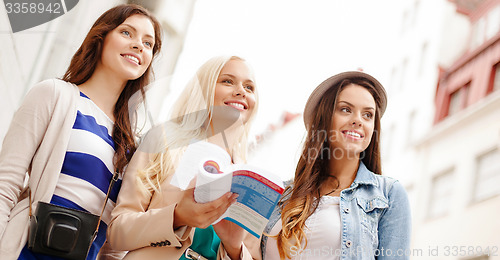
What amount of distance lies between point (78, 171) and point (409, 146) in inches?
414

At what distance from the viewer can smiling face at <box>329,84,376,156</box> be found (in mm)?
1699

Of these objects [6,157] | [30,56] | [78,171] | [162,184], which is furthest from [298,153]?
[30,56]

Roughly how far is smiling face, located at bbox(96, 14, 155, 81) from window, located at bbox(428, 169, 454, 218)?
25.7 feet

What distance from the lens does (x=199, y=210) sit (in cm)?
121

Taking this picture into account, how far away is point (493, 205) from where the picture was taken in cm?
724

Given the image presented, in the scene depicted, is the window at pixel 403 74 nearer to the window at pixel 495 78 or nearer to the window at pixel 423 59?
the window at pixel 423 59

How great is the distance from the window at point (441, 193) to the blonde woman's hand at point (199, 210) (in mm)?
8003

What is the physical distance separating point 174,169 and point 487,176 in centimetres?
735

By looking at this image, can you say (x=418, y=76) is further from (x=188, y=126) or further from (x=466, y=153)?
(x=188, y=126)

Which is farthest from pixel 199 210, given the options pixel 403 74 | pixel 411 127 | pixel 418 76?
pixel 403 74

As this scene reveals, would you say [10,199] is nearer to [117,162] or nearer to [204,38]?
[117,162]

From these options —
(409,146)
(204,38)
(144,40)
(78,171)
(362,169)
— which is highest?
(409,146)

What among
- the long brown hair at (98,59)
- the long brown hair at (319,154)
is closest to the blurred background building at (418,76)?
the long brown hair at (98,59)

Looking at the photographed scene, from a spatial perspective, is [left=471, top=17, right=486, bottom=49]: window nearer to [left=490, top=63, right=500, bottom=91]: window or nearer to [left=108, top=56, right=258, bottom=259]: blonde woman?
[left=490, top=63, right=500, bottom=91]: window
